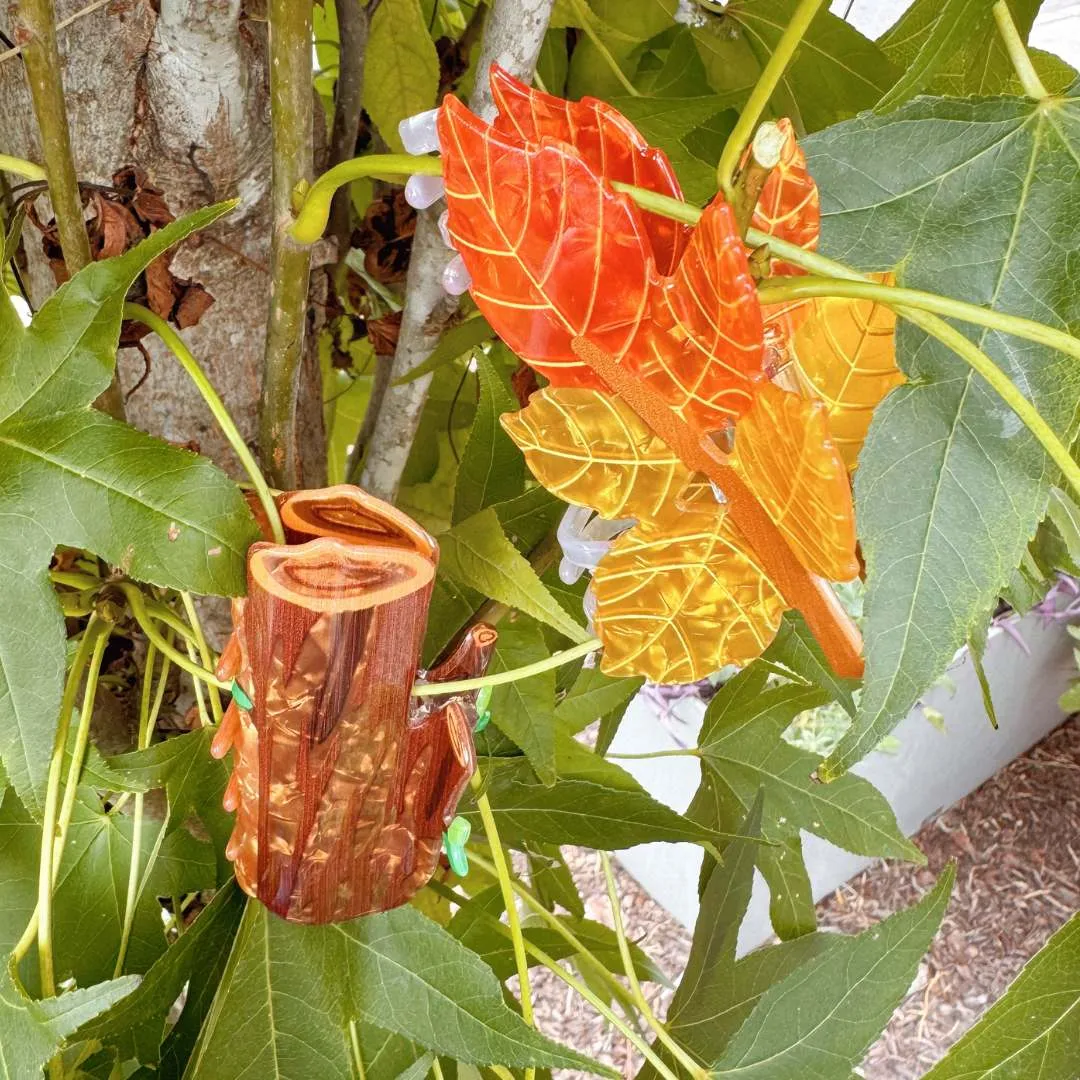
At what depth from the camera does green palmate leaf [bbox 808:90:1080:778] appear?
159 millimetres

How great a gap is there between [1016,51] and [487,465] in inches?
6.0

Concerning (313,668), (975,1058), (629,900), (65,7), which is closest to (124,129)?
(65,7)

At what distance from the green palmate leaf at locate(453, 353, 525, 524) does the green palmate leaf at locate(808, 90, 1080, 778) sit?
120mm

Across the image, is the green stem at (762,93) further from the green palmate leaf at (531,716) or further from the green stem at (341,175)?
the green palmate leaf at (531,716)

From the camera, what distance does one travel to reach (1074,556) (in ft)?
0.98

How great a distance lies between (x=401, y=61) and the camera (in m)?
0.32

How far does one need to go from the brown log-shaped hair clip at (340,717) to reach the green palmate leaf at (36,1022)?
0.04 meters

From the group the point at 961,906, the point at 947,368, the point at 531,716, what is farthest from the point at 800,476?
the point at 961,906

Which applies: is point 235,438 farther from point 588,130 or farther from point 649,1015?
point 649,1015

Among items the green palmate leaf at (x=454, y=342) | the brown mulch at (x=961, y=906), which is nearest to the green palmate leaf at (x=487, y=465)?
the green palmate leaf at (x=454, y=342)

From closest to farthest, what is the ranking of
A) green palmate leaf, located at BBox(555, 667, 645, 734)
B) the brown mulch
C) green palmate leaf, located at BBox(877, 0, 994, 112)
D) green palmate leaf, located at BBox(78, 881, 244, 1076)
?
green palmate leaf, located at BBox(877, 0, 994, 112), green palmate leaf, located at BBox(78, 881, 244, 1076), green palmate leaf, located at BBox(555, 667, 645, 734), the brown mulch

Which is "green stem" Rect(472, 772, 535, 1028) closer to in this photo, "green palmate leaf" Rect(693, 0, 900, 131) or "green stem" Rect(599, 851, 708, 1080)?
"green stem" Rect(599, 851, 708, 1080)

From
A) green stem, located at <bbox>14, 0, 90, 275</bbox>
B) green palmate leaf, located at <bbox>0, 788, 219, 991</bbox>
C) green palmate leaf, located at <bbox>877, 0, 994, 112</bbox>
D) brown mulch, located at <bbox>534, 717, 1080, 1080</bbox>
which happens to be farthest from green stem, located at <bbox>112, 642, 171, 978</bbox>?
brown mulch, located at <bbox>534, 717, 1080, 1080</bbox>

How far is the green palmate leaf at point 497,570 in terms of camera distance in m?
0.23
